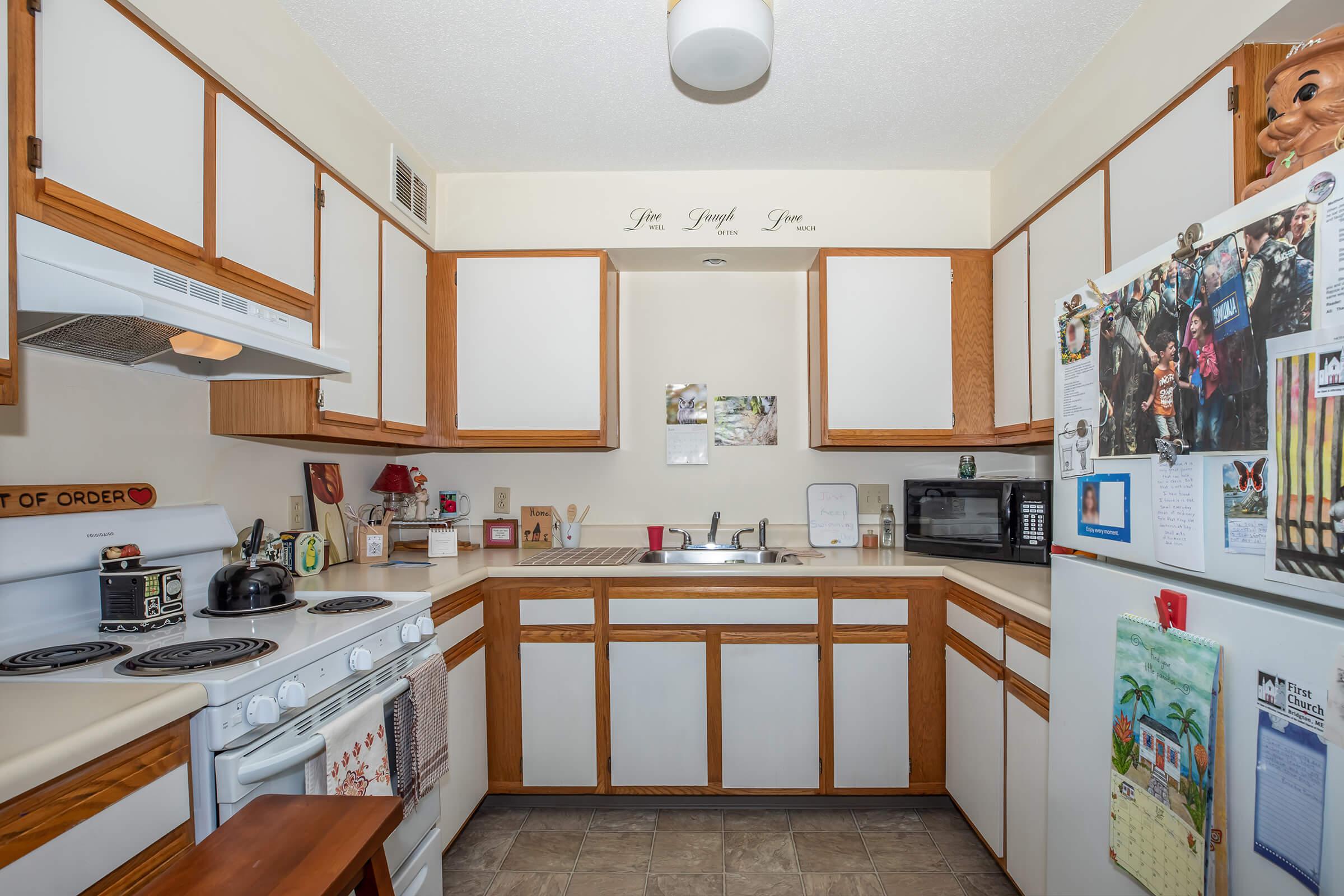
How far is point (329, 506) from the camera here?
8.25ft

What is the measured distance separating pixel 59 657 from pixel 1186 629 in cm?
207

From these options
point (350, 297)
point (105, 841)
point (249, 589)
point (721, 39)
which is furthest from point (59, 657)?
point (721, 39)

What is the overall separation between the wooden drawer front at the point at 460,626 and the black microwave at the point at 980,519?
6.05 ft

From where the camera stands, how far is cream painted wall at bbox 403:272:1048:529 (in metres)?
3.20

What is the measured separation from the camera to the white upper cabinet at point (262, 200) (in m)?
1.64

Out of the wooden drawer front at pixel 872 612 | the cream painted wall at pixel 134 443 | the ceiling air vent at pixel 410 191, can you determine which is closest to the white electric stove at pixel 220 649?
the cream painted wall at pixel 134 443

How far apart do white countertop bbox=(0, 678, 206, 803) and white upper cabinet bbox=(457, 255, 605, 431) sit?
1.83m

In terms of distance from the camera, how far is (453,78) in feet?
7.20

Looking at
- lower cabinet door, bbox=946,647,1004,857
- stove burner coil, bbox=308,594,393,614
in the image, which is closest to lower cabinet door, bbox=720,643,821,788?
lower cabinet door, bbox=946,647,1004,857

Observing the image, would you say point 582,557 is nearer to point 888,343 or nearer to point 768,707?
point 768,707

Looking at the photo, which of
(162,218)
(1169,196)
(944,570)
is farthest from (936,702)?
(162,218)

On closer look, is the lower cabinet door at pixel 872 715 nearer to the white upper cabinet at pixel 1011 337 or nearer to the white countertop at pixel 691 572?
the white countertop at pixel 691 572

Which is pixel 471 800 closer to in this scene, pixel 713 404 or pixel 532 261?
pixel 713 404

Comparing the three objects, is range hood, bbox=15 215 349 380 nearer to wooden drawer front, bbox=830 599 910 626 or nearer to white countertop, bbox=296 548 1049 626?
white countertop, bbox=296 548 1049 626
